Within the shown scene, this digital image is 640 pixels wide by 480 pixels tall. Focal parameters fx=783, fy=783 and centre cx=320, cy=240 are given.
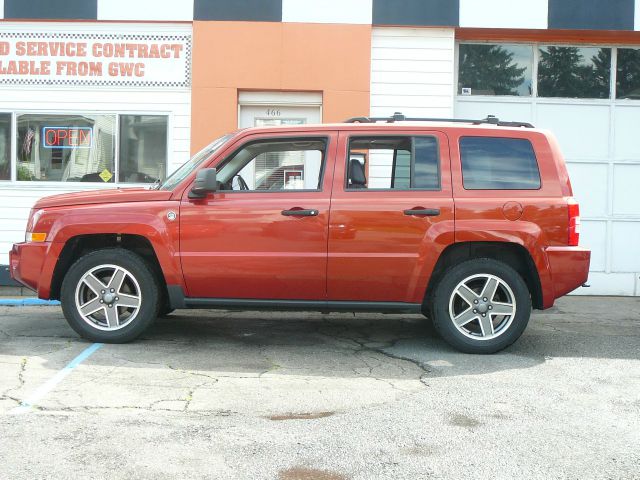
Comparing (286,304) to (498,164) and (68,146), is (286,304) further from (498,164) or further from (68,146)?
(68,146)

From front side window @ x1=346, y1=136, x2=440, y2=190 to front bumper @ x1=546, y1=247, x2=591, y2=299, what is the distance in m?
1.10

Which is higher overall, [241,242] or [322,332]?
[241,242]

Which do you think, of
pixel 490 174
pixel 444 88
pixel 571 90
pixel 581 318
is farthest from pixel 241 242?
pixel 571 90

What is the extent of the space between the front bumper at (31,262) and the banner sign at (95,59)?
419 cm

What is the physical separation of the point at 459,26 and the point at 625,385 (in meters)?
5.97

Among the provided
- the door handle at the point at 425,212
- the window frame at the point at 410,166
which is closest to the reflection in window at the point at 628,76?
the window frame at the point at 410,166

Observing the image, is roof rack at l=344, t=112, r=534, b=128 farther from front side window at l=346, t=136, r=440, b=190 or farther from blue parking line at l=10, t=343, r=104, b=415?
blue parking line at l=10, t=343, r=104, b=415

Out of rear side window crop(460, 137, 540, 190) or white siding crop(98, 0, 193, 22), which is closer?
rear side window crop(460, 137, 540, 190)

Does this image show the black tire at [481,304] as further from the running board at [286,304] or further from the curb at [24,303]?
the curb at [24,303]

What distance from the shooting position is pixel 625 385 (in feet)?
18.3

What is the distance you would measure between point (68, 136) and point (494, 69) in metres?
5.77

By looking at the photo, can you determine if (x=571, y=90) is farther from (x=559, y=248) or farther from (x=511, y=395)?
(x=511, y=395)

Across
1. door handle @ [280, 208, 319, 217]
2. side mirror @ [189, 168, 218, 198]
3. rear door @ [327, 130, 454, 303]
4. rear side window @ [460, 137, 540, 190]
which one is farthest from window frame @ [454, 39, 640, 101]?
side mirror @ [189, 168, 218, 198]

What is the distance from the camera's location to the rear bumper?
6.30 meters
